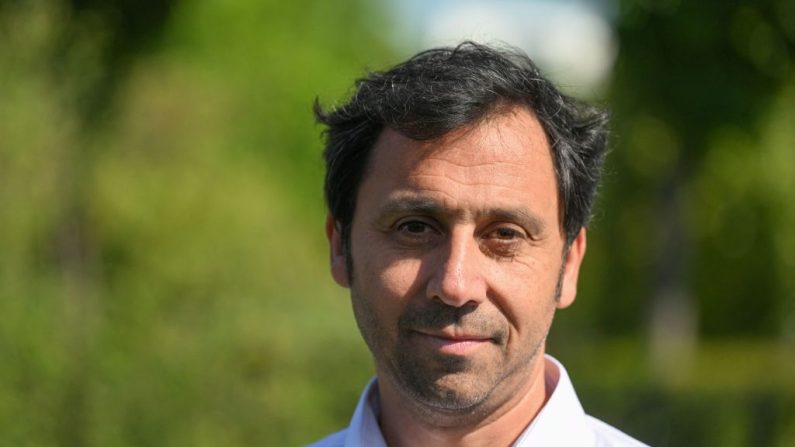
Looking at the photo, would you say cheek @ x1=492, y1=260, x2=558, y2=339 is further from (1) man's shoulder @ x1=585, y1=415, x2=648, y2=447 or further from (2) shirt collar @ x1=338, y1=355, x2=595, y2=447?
(1) man's shoulder @ x1=585, y1=415, x2=648, y2=447

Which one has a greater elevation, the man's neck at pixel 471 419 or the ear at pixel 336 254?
the ear at pixel 336 254

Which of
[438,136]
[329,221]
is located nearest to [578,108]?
[438,136]

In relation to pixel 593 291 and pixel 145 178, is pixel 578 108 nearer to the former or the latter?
pixel 145 178

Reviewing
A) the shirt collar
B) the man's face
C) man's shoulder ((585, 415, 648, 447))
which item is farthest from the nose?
man's shoulder ((585, 415, 648, 447))

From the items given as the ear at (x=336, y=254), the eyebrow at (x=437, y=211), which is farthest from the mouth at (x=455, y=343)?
the ear at (x=336, y=254)

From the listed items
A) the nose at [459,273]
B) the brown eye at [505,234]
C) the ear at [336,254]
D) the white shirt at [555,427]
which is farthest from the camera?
the ear at [336,254]

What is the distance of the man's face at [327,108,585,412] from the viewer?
8.53 ft

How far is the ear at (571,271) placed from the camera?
2871 millimetres

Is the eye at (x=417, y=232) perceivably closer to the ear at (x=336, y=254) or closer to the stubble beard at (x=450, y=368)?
the stubble beard at (x=450, y=368)

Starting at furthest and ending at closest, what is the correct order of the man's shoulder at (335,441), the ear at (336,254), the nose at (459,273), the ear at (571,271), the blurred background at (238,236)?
the blurred background at (238,236)
the man's shoulder at (335,441)
the ear at (336,254)
the ear at (571,271)
the nose at (459,273)

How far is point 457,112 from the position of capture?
269 centimetres

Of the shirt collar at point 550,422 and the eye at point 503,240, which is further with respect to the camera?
the shirt collar at point 550,422

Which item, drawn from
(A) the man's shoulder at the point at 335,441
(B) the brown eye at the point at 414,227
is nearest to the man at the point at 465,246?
(B) the brown eye at the point at 414,227

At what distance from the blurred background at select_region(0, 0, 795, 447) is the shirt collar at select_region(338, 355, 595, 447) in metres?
0.87
